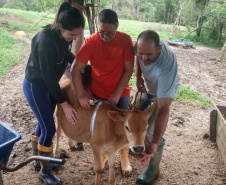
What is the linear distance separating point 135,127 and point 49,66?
1.33 metres

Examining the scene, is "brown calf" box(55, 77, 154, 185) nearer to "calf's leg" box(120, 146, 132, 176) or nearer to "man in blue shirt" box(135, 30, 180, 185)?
"man in blue shirt" box(135, 30, 180, 185)

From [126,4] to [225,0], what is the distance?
3313 centimetres

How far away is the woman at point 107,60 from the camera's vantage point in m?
2.97

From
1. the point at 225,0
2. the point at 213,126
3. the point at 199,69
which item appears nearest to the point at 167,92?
the point at 213,126

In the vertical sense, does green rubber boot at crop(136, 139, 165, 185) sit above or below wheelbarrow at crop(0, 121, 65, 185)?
below

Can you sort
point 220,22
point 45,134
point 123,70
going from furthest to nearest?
1. point 220,22
2. point 123,70
3. point 45,134

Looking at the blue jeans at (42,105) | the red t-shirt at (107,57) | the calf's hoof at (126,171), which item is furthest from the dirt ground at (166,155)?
the red t-shirt at (107,57)

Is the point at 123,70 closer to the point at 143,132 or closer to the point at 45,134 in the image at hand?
the point at 143,132

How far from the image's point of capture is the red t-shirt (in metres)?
3.16

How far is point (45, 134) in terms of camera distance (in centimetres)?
310

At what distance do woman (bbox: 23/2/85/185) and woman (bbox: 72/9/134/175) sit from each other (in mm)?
274

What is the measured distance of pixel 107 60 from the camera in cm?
324

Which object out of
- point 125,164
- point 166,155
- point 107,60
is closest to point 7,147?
point 107,60

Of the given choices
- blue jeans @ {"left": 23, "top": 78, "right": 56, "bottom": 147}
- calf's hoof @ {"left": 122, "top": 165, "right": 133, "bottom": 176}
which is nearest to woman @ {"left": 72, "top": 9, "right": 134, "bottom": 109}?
blue jeans @ {"left": 23, "top": 78, "right": 56, "bottom": 147}
